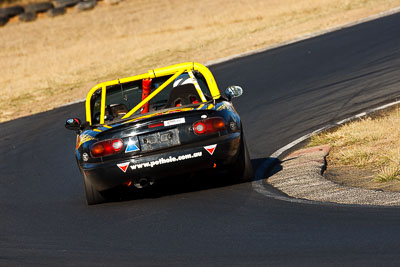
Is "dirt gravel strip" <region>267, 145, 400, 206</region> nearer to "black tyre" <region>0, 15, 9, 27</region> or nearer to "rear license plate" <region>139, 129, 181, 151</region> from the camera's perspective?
"rear license plate" <region>139, 129, 181, 151</region>

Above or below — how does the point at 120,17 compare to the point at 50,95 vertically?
above

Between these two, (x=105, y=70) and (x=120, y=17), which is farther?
(x=120, y=17)

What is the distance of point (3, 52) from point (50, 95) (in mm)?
16197

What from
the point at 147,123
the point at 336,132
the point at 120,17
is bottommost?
the point at 336,132

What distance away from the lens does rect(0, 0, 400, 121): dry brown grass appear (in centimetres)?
2353

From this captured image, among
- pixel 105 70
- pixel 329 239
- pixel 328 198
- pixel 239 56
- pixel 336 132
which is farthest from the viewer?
pixel 105 70

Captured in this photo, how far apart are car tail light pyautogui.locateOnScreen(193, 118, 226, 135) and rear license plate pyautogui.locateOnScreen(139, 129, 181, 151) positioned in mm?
200

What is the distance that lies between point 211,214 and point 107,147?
4.63 ft

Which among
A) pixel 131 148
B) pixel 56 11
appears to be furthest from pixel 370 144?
pixel 56 11

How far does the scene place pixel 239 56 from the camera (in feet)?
70.3

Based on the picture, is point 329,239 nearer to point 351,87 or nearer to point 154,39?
point 351,87

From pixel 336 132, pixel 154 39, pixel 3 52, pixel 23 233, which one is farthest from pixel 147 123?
pixel 3 52

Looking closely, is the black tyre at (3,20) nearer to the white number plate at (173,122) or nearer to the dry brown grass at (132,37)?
the dry brown grass at (132,37)

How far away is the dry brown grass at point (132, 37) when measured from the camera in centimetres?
2353
